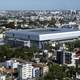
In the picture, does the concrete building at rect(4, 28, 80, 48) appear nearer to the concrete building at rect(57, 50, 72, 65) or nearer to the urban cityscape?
the urban cityscape

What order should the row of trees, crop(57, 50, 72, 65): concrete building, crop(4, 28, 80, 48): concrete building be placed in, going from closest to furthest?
the row of trees, crop(57, 50, 72, 65): concrete building, crop(4, 28, 80, 48): concrete building

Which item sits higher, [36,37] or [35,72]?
[35,72]

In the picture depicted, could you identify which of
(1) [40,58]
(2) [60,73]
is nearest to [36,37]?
(1) [40,58]

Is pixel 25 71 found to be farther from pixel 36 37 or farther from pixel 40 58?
pixel 36 37

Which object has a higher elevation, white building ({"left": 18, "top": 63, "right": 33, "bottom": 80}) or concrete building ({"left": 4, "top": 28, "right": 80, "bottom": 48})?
white building ({"left": 18, "top": 63, "right": 33, "bottom": 80})

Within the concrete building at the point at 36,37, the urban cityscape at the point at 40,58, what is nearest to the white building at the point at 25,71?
the urban cityscape at the point at 40,58

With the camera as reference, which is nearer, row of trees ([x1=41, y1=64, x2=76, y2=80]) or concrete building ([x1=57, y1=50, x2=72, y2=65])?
row of trees ([x1=41, y1=64, x2=76, y2=80])

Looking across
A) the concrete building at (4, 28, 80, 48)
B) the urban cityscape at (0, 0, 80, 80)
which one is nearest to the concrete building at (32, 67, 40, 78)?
the urban cityscape at (0, 0, 80, 80)

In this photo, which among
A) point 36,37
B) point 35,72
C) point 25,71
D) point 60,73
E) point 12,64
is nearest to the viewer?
point 60,73

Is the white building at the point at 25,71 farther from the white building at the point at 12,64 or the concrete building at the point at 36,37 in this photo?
the concrete building at the point at 36,37

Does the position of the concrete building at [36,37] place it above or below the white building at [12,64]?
below
